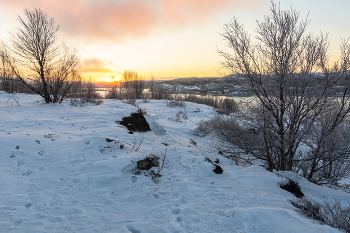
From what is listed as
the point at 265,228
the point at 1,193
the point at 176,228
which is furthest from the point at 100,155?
the point at 265,228

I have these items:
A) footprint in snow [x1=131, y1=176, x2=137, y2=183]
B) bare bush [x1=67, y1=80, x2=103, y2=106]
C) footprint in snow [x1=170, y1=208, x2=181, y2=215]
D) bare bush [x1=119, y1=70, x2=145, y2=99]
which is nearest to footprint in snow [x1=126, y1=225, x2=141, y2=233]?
footprint in snow [x1=170, y1=208, x2=181, y2=215]

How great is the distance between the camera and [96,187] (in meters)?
3.33

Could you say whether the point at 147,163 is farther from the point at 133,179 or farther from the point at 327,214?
the point at 327,214

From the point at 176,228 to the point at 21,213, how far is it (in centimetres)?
216

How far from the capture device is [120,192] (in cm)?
A: 327

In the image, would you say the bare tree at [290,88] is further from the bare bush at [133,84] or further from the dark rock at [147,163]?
the bare bush at [133,84]

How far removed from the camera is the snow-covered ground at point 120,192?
2.50 m

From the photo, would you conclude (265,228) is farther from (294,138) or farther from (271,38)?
(271,38)

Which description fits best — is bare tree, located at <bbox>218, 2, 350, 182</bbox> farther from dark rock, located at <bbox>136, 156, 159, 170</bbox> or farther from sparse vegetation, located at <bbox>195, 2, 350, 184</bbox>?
dark rock, located at <bbox>136, 156, 159, 170</bbox>

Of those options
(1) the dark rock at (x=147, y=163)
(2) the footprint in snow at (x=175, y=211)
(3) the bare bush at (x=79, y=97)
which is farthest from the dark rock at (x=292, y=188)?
(3) the bare bush at (x=79, y=97)

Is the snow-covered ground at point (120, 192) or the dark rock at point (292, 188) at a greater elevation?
the snow-covered ground at point (120, 192)

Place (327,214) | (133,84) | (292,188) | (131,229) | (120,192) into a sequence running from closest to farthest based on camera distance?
(131,229), (327,214), (120,192), (292,188), (133,84)

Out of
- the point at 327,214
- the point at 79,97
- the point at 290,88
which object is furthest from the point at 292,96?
the point at 79,97

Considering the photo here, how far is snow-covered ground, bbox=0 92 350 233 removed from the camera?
98.4 inches
